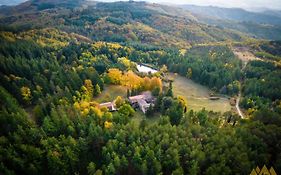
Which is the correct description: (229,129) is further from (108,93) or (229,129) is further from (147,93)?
(108,93)

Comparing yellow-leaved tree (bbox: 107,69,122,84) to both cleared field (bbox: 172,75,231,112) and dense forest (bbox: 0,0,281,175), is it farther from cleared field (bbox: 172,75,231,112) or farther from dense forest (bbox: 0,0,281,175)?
cleared field (bbox: 172,75,231,112)

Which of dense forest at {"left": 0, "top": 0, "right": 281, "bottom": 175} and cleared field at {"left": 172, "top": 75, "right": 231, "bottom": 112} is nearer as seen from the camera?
dense forest at {"left": 0, "top": 0, "right": 281, "bottom": 175}

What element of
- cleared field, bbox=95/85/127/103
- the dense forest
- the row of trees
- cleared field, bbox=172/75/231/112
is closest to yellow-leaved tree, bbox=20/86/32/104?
the dense forest

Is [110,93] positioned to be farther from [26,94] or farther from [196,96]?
[196,96]

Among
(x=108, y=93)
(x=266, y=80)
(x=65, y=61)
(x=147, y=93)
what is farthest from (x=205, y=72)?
(x=65, y=61)

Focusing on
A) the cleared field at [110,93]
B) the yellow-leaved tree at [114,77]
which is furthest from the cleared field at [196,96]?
the yellow-leaved tree at [114,77]

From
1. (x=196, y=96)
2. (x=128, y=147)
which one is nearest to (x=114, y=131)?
(x=128, y=147)
